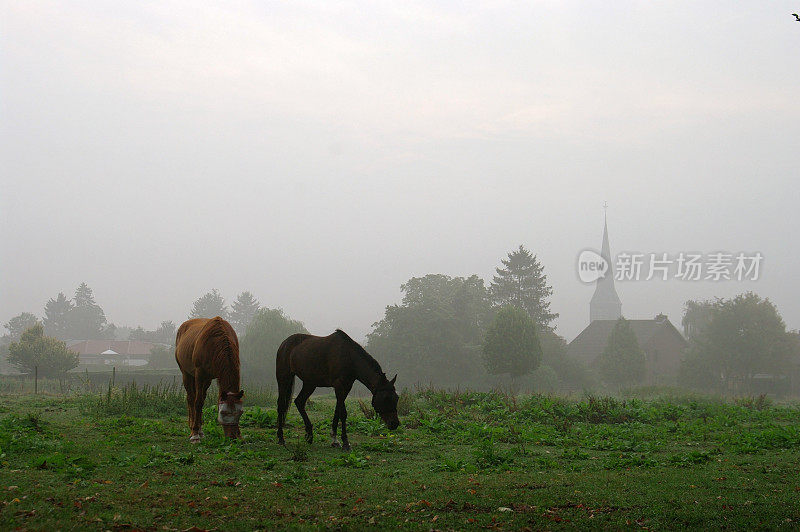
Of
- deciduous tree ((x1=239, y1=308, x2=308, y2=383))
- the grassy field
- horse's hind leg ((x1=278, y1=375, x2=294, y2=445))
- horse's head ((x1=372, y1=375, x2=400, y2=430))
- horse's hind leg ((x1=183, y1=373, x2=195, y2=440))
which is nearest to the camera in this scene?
the grassy field

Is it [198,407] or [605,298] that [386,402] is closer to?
[198,407]

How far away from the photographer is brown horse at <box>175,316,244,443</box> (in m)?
11.6

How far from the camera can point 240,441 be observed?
38.6ft

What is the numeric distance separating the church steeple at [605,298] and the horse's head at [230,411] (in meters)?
130

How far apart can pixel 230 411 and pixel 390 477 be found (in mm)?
3651

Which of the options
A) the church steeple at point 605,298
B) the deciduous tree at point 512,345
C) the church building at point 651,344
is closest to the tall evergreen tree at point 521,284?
the church building at point 651,344

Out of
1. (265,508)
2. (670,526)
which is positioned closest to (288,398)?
(265,508)

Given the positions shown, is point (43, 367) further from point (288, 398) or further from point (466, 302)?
point (288, 398)

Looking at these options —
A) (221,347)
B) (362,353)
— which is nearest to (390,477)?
(362,353)

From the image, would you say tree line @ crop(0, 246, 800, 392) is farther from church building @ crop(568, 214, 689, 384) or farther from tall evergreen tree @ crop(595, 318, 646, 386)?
church building @ crop(568, 214, 689, 384)

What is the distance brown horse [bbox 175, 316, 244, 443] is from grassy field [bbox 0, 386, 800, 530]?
0.38 meters

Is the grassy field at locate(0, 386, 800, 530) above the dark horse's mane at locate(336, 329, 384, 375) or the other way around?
the other way around

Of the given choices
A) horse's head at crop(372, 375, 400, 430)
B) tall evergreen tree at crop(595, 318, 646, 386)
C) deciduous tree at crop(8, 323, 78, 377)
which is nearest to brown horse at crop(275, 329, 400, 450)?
horse's head at crop(372, 375, 400, 430)

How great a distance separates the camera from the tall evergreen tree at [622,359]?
2162 inches
